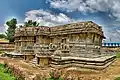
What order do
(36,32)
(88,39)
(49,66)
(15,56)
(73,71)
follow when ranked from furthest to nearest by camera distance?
1. (36,32)
2. (15,56)
3. (88,39)
4. (49,66)
5. (73,71)

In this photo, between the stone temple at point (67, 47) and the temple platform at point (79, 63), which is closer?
the temple platform at point (79, 63)

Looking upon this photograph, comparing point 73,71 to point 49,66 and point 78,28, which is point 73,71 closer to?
point 49,66

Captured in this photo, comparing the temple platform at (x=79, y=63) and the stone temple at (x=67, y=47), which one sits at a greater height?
the stone temple at (x=67, y=47)

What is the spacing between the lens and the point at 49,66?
18.2 meters

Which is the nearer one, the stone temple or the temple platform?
the temple platform

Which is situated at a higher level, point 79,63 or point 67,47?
point 67,47

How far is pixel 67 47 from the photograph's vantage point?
20.9 metres

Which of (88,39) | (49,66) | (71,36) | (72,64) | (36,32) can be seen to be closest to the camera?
(72,64)

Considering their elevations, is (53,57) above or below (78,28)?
below

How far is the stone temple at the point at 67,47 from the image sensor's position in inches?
671

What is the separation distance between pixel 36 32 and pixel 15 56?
4128 mm

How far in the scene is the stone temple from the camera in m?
17.0

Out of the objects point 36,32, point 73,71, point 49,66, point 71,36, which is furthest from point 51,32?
point 73,71

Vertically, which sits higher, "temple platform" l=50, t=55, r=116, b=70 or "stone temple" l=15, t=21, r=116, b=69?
"stone temple" l=15, t=21, r=116, b=69
